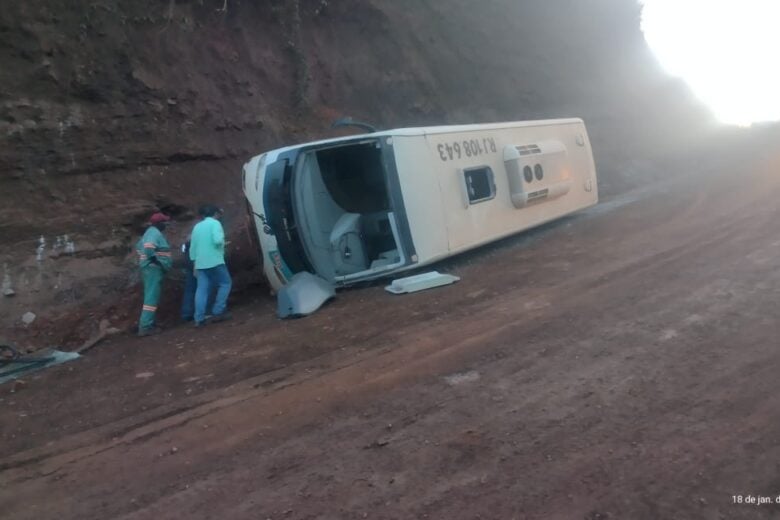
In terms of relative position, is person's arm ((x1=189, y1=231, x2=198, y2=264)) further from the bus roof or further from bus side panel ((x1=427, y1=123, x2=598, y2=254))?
bus side panel ((x1=427, y1=123, x2=598, y2=254))

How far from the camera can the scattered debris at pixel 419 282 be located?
863 cm

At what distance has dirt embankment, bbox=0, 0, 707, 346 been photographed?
9.39 m

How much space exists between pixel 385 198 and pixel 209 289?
2898 mm

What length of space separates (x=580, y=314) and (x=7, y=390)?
5720mm

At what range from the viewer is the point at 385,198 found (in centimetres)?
991

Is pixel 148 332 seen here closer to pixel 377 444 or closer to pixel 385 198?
pixel 385 198

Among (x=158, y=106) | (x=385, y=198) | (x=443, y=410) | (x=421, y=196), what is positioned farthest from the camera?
(x=158, y=106)

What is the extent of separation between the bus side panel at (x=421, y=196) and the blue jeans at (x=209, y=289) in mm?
2561

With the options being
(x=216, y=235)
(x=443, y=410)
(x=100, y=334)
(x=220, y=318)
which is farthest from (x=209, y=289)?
(x=443, y=410)

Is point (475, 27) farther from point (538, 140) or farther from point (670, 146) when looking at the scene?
point (538, 140)

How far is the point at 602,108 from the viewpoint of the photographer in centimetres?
2517

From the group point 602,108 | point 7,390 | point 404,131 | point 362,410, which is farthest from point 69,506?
point 602,108

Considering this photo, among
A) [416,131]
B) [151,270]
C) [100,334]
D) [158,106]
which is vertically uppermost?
[158,106]

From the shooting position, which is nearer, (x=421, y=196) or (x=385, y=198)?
(x=421, y=196)
